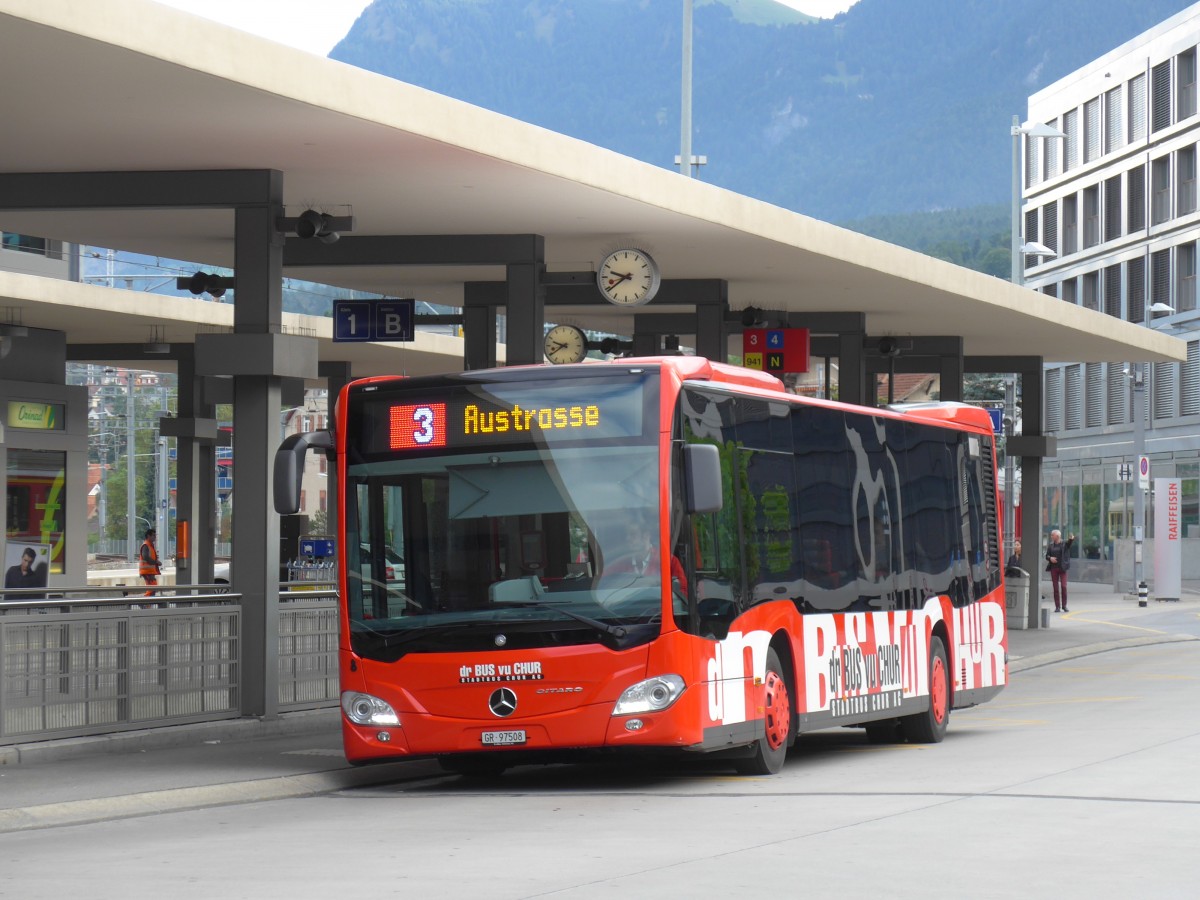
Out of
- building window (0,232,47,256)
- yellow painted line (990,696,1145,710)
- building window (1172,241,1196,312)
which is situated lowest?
yellow painted line (990,696,1145,710)

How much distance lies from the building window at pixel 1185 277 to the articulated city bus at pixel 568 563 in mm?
53504

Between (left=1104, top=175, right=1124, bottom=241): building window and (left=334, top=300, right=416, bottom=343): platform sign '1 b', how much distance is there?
171 ft

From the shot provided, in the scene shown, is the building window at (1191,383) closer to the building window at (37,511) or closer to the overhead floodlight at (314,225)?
the building window at (37,511)

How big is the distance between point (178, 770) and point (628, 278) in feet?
34.0

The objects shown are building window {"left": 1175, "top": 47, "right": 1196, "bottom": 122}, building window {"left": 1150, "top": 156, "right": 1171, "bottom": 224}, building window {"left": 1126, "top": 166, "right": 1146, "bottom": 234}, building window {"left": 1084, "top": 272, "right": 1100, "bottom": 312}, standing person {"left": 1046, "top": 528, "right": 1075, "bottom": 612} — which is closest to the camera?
standing person {"left": 1046, "top": 528, "right": 1075, "bottom": 612}

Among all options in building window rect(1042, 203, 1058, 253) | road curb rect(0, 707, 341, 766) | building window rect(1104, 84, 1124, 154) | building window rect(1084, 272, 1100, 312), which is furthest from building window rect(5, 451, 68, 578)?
building window rect(1042, 203, 1058, 253)

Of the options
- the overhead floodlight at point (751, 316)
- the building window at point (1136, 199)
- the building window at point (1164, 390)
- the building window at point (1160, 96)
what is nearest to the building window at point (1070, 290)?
the building window at point (1136, 199)

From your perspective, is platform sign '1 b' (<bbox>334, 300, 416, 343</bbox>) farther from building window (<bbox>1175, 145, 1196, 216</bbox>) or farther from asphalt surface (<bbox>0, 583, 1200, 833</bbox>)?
building window (<bbox>1175, 145, 1196, 216</bbox>)

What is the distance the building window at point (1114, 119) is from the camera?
7188 centimetres

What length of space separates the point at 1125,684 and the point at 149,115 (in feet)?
49.5

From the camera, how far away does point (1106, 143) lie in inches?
2889

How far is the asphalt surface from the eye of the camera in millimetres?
13328

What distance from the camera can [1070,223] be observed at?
7738cm

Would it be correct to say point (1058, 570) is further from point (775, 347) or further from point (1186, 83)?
point (1186, 83)
